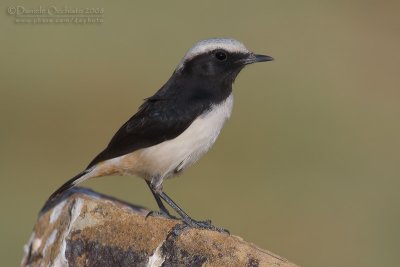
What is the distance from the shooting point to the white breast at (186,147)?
26.0ft

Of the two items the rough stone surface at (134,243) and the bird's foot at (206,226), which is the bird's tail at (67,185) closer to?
the rough stone surface at (134,243)

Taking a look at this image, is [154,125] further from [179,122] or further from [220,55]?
[220,55]

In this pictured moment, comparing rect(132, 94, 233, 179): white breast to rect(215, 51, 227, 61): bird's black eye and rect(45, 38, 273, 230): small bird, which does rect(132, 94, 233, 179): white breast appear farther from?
rect(215, 51, 227, 61): bird's black eye

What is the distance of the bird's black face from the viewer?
27.4 feet

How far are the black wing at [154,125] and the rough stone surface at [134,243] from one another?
2.60ft

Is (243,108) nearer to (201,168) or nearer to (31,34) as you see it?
(201,168)

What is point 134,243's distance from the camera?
696cm

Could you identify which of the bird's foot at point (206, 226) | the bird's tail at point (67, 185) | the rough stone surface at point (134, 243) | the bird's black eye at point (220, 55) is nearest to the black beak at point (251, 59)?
the bird's black eye at point (220, 55)

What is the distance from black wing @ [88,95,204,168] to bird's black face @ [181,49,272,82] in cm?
42

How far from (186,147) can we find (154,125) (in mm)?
387

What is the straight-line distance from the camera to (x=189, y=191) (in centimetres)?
1608

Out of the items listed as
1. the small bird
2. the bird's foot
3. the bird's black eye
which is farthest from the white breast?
the bird's foot

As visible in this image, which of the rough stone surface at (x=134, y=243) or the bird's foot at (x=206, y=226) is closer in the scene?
the rough stone surface at (x=134, y=243)

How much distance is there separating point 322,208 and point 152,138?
8.45m
